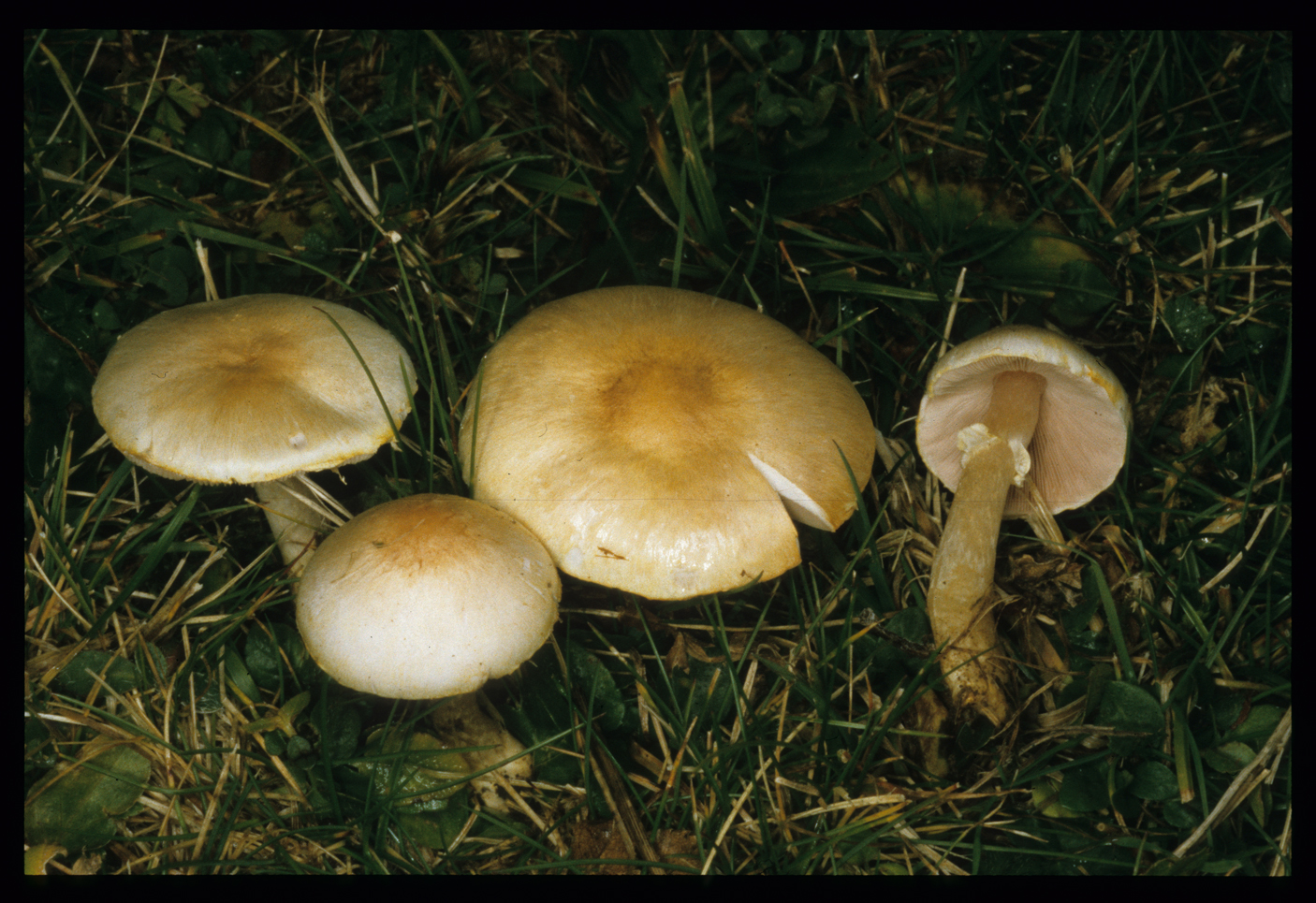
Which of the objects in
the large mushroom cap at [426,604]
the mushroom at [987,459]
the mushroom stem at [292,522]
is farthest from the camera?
the mushroom stem at [292,522]

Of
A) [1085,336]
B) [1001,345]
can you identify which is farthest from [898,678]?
[1085,336]

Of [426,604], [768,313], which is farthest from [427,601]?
[768,313]

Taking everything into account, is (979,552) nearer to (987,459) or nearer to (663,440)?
(987,459)

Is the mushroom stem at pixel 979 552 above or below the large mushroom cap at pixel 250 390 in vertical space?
below

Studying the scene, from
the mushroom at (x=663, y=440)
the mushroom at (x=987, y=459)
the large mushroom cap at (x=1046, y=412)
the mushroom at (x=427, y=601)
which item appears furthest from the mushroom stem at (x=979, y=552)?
the mushroom at (x=427, y=601)

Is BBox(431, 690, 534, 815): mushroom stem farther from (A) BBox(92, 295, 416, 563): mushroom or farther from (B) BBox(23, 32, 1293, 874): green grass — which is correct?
(A) BBox(92, 295, 416, 563): mushroom

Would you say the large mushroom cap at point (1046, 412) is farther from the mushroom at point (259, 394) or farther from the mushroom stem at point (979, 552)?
the mushroom at point (259, 394)

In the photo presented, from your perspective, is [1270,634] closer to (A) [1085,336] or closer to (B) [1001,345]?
(A) [1085,336]

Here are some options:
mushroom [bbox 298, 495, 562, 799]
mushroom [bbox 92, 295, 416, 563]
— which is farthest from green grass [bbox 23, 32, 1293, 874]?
mushroom [bbox 298, 495, 562, 799]
